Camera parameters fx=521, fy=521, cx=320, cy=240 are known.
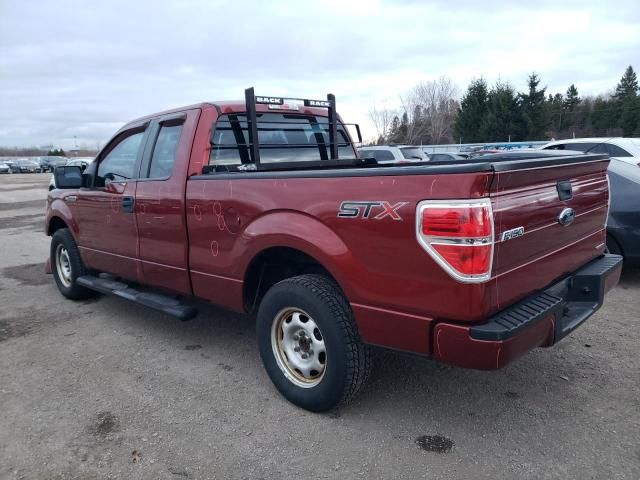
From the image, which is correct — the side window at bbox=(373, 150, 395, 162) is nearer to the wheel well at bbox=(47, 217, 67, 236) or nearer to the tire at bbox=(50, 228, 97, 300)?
the wheel well at bbox=(47, 217, 67, 236)

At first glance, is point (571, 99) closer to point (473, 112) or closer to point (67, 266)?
point (473, 112)

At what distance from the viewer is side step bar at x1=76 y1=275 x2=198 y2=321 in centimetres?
413

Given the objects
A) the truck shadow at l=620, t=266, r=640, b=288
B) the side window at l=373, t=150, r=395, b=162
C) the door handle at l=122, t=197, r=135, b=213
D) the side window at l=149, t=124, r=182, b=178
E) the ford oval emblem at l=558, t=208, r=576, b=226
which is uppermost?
the side window at l=149, t=124, r=182, b=178

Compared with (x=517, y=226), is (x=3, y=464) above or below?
below

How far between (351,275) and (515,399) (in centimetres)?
152

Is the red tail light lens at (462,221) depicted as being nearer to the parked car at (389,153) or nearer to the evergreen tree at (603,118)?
the parked car at (389,153)

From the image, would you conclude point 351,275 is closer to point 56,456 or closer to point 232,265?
point 232,265

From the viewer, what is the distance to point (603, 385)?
3.62 m

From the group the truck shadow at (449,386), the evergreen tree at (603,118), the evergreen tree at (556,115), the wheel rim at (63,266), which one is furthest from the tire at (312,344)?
the evergreen tree at (556,115)

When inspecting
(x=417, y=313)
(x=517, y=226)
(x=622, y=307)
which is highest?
(x=517, y=226)

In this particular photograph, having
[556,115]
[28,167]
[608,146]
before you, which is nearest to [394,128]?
[556,115]

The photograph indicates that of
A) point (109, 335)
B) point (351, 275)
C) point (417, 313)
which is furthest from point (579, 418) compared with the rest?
point (109, 335)

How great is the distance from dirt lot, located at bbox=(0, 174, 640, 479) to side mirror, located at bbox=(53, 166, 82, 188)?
148 centimetres

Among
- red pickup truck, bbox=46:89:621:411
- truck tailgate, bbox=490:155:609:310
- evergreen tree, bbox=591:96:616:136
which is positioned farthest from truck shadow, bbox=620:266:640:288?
evergreen tree, bbox=591:96:616:136
